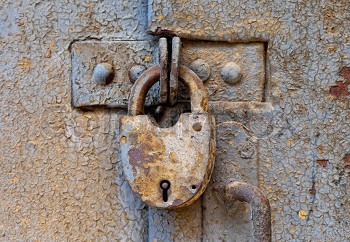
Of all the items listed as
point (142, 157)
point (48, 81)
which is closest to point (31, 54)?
point (48, 81)

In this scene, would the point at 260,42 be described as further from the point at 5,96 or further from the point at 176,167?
the point at 5,96

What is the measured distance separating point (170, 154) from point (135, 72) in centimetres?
21

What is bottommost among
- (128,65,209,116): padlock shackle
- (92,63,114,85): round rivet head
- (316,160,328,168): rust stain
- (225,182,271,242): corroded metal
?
(225,182,271,242): corroded metal

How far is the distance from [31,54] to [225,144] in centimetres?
47

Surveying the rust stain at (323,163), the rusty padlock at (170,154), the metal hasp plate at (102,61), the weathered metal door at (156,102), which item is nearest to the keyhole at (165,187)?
the rusty padlock at (170,154)

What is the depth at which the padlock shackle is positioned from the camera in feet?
2.04

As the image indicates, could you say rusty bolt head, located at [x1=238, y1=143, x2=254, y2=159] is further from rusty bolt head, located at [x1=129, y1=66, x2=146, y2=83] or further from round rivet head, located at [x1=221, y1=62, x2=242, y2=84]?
rusty bolt head, located at [x1=129, y1=66, x2=146, y2=83]

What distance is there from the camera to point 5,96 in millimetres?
736

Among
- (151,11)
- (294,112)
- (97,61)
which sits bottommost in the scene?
(294,112)

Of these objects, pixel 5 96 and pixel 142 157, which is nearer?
pixel 142 157

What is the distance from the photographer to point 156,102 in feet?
2.31

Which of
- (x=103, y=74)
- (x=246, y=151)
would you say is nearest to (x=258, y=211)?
(x=246, y=151)

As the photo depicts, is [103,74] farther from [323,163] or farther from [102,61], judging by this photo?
[323,163]

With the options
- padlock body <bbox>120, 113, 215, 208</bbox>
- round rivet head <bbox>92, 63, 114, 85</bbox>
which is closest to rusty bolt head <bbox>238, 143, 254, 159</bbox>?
padlock body <bbox>120, 113, 215, 208</bbox>
